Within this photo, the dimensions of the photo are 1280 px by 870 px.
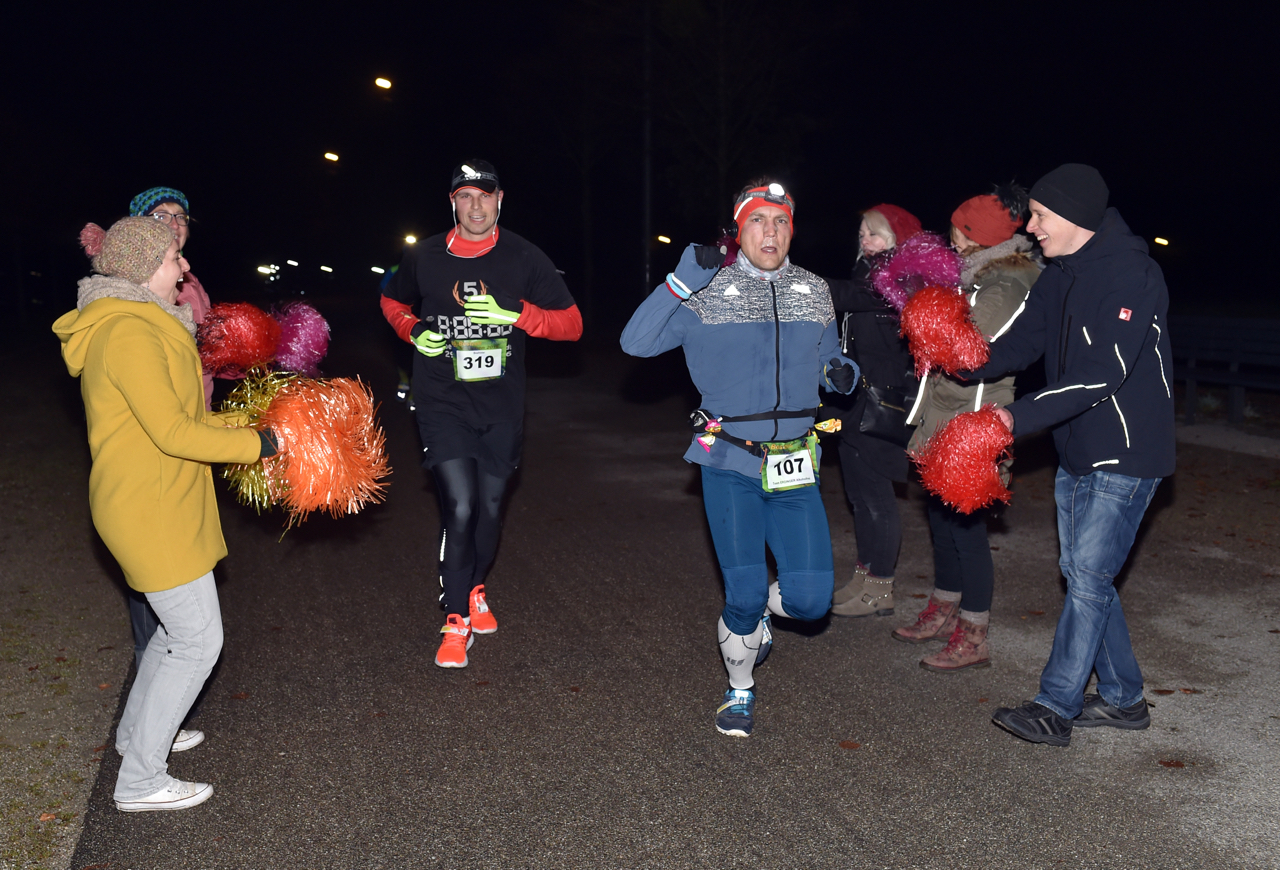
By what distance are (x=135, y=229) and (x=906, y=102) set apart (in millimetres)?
38330

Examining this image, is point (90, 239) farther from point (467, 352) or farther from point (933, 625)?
point (933, 625)

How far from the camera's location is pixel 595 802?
4066mm

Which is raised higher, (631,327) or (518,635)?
(631,327)

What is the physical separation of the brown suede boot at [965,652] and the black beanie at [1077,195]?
2.13m

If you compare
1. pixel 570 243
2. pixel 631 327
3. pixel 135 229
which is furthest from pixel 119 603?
pixel 570 243

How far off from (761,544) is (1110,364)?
1560 mm

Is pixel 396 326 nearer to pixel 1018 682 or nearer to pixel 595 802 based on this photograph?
pixel 595 802

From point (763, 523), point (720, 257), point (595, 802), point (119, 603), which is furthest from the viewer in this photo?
point (119, 603)

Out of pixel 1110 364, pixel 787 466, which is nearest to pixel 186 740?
pixel 787 466

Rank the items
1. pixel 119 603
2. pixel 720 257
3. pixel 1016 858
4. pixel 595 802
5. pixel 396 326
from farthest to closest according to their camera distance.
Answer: pixel 119 603
pixel 396 326
pixel 720 257
pixel 595 802
pixel 1016 858

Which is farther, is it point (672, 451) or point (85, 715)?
point (672, 451)

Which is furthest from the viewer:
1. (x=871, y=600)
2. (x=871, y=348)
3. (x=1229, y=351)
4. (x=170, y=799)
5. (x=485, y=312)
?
(x=1229, y=351)

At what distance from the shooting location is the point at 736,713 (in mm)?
4711

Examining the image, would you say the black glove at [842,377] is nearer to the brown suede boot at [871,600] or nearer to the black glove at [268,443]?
the brown suede boot at [871,600]
